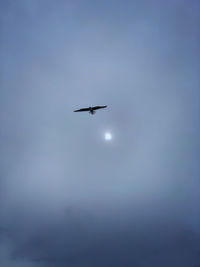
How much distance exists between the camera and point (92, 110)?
125 meters

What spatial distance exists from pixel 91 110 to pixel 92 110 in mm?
793

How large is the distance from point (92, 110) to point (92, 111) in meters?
0.58

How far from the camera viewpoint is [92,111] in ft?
411

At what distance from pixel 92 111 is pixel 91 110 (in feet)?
3.33

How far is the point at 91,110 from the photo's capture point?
409 ft
